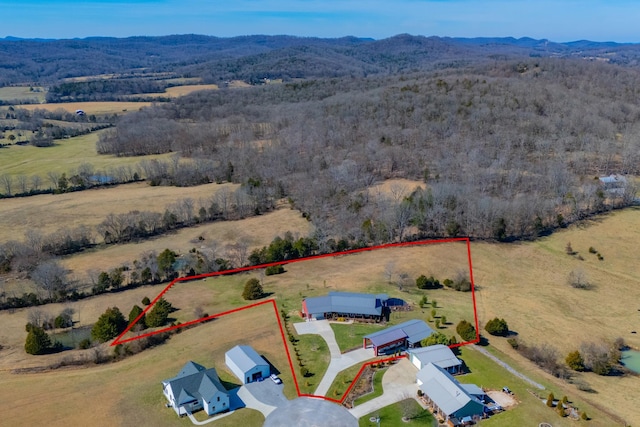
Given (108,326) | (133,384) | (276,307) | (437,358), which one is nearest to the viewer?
(133,384)

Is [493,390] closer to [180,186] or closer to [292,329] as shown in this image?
[292,329]

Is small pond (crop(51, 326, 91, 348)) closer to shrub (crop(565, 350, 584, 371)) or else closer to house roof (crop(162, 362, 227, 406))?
house roof (crop(162, 362, 227, 406))

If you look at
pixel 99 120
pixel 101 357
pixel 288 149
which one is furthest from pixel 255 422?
pixel 99 120

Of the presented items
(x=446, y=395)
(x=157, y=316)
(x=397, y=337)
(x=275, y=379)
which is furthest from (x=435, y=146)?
(x=275, y=379)

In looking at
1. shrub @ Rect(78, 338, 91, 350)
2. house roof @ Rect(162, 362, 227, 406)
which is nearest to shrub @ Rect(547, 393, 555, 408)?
house roof @ Rect(162, 362, 227, 406)

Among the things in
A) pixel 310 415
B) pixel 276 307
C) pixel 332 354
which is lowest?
pixel 332 354

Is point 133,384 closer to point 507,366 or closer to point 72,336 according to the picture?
point 72,336
